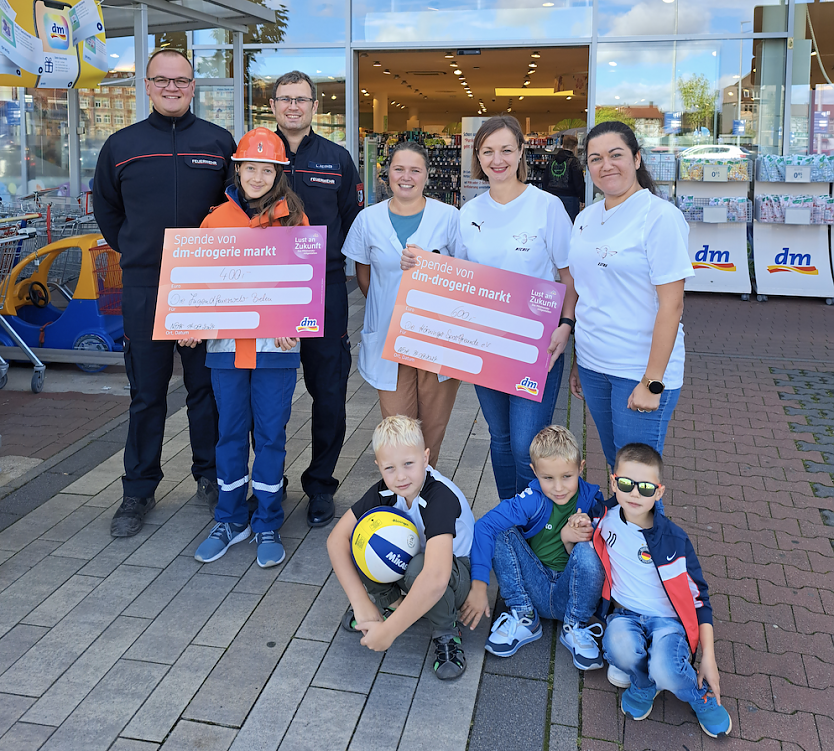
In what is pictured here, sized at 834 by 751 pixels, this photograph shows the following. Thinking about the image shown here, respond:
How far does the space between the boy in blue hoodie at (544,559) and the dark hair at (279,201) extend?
142 cm

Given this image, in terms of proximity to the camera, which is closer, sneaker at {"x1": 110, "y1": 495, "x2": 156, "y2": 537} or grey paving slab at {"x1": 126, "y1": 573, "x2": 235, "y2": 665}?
grey paving slab at {"x1": 126, "y1": 573, "x2": 235, "y2": 665}

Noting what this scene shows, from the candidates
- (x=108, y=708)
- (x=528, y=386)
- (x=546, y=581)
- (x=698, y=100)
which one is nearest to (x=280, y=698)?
(x=108, y=708)

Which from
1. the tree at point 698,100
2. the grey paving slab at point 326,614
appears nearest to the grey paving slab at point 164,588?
the grey paving slab at point 326,614

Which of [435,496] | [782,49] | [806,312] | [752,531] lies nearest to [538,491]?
[435,496]

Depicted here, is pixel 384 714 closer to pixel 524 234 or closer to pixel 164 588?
pixel 164 588

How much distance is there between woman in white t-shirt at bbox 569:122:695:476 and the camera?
3.02m

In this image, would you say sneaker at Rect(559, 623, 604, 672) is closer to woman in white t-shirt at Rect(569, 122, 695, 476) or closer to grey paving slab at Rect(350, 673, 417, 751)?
grey paving slab at Rect(350, 673, 417, 751)

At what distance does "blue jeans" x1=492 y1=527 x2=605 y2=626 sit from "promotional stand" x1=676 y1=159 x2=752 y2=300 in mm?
8322

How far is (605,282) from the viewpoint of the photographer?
3164mm

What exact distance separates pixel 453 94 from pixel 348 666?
79.3 ft

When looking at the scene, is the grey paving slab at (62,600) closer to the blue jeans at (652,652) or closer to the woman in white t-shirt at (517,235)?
the woman in white t-shirt at (517,235)

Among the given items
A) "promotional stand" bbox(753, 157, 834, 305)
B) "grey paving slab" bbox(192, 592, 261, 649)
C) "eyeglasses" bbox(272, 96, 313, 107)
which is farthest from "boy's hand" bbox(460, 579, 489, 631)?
"promotional stand" bbox(753, 157, 834, 305)

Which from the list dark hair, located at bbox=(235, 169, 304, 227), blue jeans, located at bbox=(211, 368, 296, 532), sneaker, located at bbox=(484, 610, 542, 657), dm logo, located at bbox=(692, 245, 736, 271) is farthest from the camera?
dm logo, located at bbox=(692, 245, 736, 271)

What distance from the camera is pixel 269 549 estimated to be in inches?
150
